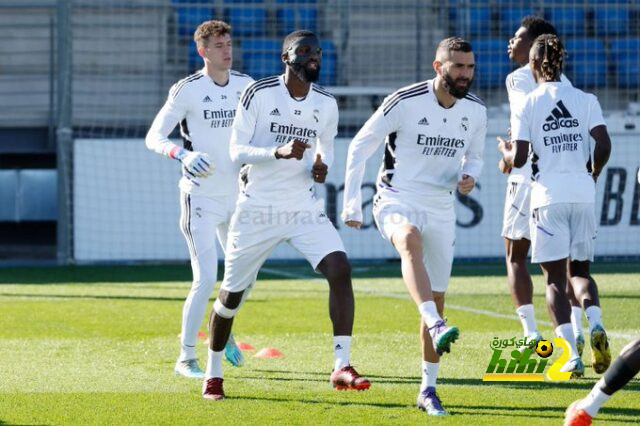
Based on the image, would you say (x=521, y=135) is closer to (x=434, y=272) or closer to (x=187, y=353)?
(x=434, y=272)

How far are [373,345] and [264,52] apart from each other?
1188 cm

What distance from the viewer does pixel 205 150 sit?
8.60 metres

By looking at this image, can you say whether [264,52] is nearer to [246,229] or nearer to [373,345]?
[373,345]

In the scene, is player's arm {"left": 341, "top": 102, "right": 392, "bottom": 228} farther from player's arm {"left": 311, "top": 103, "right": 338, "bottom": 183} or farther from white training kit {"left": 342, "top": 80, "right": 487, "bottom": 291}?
player's arm {"left": 311, "top": 103, "right": 338, "bottom": 183}

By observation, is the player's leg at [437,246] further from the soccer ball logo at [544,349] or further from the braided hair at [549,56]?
the soccer ball logo at [544,349]

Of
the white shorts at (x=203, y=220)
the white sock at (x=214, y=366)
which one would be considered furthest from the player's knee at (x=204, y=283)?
the white sock at (x=214, y=366)

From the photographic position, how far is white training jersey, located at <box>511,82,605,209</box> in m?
7.79

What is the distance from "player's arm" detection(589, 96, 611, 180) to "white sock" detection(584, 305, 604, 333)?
2.95 ft

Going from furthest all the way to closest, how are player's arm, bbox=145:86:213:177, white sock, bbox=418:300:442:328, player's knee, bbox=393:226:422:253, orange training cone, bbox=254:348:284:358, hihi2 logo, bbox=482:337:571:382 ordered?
1. orange training cone, bbox=254:348:284:358
2. player's arm, bbox=145:86:213:177
3. hihi2 logo, bbox=482:337:571:382
4. player's knee, bbox=393:226:422:253
5. white sock, bbox=418:300:442:328

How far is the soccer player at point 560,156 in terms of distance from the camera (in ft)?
25.6

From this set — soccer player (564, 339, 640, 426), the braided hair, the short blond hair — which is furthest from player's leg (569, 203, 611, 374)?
the short blond hair

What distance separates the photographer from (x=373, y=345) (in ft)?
31.7

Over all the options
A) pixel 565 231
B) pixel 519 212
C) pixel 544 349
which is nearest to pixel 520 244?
pixel 519 212

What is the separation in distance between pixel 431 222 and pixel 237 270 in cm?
119
